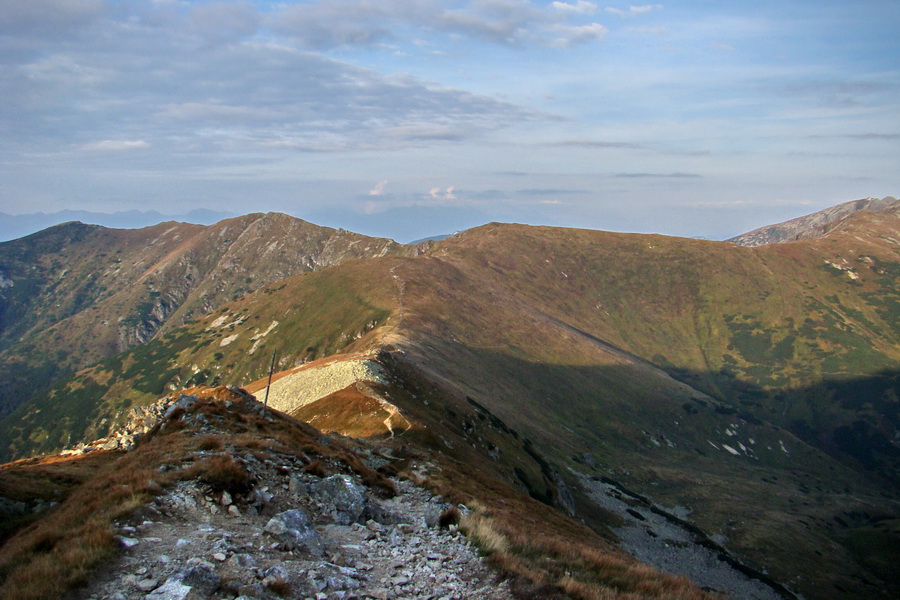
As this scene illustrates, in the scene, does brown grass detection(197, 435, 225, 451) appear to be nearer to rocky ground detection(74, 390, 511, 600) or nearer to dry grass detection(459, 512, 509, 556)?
rocky ground detection(74, 390, 511, 600)

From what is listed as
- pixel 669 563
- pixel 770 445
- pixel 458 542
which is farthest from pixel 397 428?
pixel 770 445

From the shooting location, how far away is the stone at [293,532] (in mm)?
15594

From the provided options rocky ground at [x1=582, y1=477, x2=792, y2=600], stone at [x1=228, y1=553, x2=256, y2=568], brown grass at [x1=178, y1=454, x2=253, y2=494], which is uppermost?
brown grass at [x1=178, y1=454, x2=253, y2=494]

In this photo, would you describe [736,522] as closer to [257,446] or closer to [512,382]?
[512,382]

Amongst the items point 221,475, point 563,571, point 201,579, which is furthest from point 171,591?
point 563,571

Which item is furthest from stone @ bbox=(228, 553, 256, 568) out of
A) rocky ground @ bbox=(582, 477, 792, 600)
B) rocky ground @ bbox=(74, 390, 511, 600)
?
rocky ground @ bbox=(582, 477, 792, 600)

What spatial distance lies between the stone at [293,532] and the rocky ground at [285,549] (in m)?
0.04

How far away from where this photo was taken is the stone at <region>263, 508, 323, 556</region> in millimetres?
15594

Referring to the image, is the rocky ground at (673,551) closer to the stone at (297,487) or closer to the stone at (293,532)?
the stone at (297,487)

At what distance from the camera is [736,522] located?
362 feet

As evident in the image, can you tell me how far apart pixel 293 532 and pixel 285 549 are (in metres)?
0.96

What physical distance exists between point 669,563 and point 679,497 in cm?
4861

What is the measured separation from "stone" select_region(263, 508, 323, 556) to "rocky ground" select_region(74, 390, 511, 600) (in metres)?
0.04

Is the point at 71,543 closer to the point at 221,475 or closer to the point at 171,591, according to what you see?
the point at 171,591
